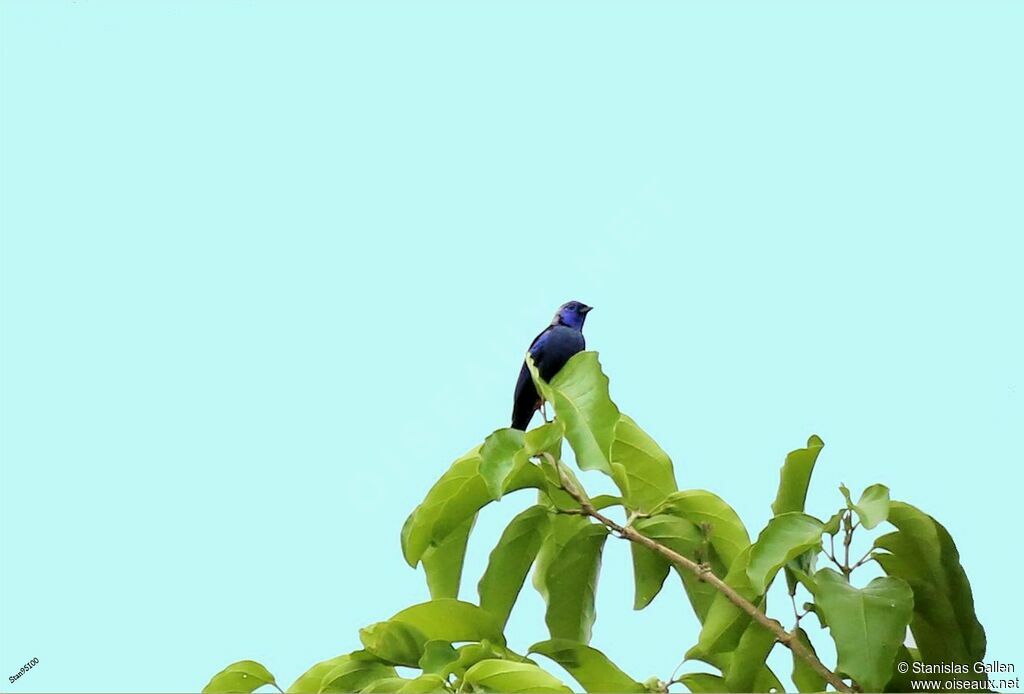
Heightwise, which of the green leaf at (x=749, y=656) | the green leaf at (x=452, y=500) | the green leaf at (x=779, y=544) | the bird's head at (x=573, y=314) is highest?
the bird's head at (x=573, y=314)

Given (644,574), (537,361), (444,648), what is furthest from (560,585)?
(537,361)

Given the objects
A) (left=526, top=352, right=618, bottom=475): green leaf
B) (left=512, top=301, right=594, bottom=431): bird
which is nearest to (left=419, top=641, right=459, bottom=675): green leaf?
(left=526, top=352, right=618, bottom=475): green leaf

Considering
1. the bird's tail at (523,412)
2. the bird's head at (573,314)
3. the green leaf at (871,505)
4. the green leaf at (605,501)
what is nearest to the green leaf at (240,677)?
the green leaf at (605,501)

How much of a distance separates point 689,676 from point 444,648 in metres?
0.46

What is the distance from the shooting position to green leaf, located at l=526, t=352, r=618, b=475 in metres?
1.97

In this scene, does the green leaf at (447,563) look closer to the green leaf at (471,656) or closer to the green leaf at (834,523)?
the green leaf at (471,656)

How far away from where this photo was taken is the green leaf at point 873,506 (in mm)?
1965

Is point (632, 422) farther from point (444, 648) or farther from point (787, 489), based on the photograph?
point (444, 648)

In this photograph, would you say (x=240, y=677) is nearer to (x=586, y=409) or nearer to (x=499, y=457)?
(x=499, y=457)

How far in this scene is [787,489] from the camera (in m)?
2.16

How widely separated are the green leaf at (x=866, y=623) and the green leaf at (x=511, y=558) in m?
0.52

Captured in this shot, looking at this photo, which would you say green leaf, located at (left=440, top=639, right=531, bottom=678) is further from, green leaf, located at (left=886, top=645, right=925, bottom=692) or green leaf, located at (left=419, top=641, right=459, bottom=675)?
green leaf, located at (left=886, top=645, right=925, bottom=692)

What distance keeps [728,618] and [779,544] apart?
0.18m

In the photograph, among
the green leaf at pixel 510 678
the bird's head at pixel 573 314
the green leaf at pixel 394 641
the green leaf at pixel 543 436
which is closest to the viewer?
the green leaf at pixel 510 678
